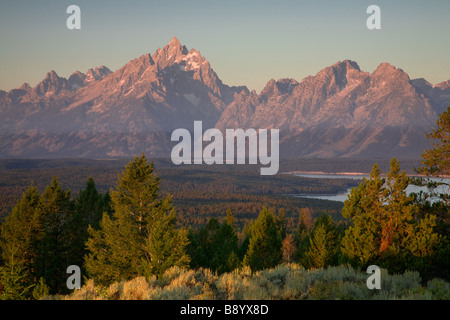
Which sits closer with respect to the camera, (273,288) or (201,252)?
(273,288)

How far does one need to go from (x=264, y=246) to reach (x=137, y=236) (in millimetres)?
19877

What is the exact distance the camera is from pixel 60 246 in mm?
47000

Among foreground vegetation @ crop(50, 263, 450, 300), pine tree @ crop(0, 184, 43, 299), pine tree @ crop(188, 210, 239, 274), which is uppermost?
foreground vegetation @ crop(50, 263, 450, 300)

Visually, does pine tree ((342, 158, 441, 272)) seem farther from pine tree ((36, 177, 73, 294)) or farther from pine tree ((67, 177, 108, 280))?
pine tree ((36, 177, 73, 294))

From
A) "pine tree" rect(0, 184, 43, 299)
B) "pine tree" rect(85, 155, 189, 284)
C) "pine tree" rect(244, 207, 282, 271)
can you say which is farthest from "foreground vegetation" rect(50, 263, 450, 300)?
"pine tree" rect(244, 207, 282, 271)

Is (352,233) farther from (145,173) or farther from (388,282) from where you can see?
(145,173)

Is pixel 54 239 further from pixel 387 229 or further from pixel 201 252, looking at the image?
pixel 387 229

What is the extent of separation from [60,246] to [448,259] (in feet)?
114

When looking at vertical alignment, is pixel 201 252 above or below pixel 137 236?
below

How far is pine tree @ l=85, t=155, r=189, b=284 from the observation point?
127 ft

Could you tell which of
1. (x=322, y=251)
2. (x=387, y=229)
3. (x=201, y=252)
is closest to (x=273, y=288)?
(x=387, y=229)

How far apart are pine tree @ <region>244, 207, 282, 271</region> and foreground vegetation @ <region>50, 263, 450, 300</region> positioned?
116 feet

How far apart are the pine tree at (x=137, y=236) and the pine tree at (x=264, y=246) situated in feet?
52.9

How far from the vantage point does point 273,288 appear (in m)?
19.1
